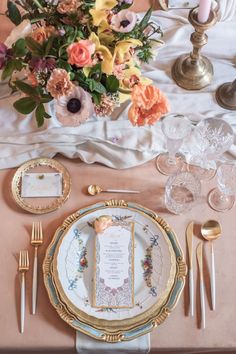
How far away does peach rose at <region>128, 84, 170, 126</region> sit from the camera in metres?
0.89

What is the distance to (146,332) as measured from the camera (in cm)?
91

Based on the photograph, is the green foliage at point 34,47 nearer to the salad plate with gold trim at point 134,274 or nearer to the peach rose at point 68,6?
the peach rose at point 68,6

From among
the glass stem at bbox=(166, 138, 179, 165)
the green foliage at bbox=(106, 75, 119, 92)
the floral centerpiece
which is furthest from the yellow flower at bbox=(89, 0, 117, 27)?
the glass stem at bbox=(166, 138, 179, 165)

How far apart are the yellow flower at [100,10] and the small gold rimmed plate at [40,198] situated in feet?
1.19

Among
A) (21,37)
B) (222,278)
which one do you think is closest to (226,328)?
(222,278)

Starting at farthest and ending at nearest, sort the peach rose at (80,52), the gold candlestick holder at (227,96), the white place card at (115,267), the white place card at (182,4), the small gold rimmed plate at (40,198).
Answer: the white place card at (182,4)
the gold candlestick holder at (227,96)
the small gold rimmed plate at (40,198)
the white place card at (115,267)
the peach rose at (80,52)

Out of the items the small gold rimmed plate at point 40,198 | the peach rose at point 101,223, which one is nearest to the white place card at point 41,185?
the small gold rimmed plate at point 40,198

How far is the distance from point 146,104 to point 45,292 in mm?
453

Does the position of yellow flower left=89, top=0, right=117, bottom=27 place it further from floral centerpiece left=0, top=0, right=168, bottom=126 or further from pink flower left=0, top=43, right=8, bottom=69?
pink flower left=0, top=43, right=8, bottom=69

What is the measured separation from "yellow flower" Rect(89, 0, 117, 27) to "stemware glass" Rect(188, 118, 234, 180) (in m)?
0.37

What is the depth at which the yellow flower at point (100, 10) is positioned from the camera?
87cm

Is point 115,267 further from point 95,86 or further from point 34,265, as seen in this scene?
point 95,86

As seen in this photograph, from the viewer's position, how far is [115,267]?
3.19ft

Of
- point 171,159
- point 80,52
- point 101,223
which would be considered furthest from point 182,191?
point 80,52
